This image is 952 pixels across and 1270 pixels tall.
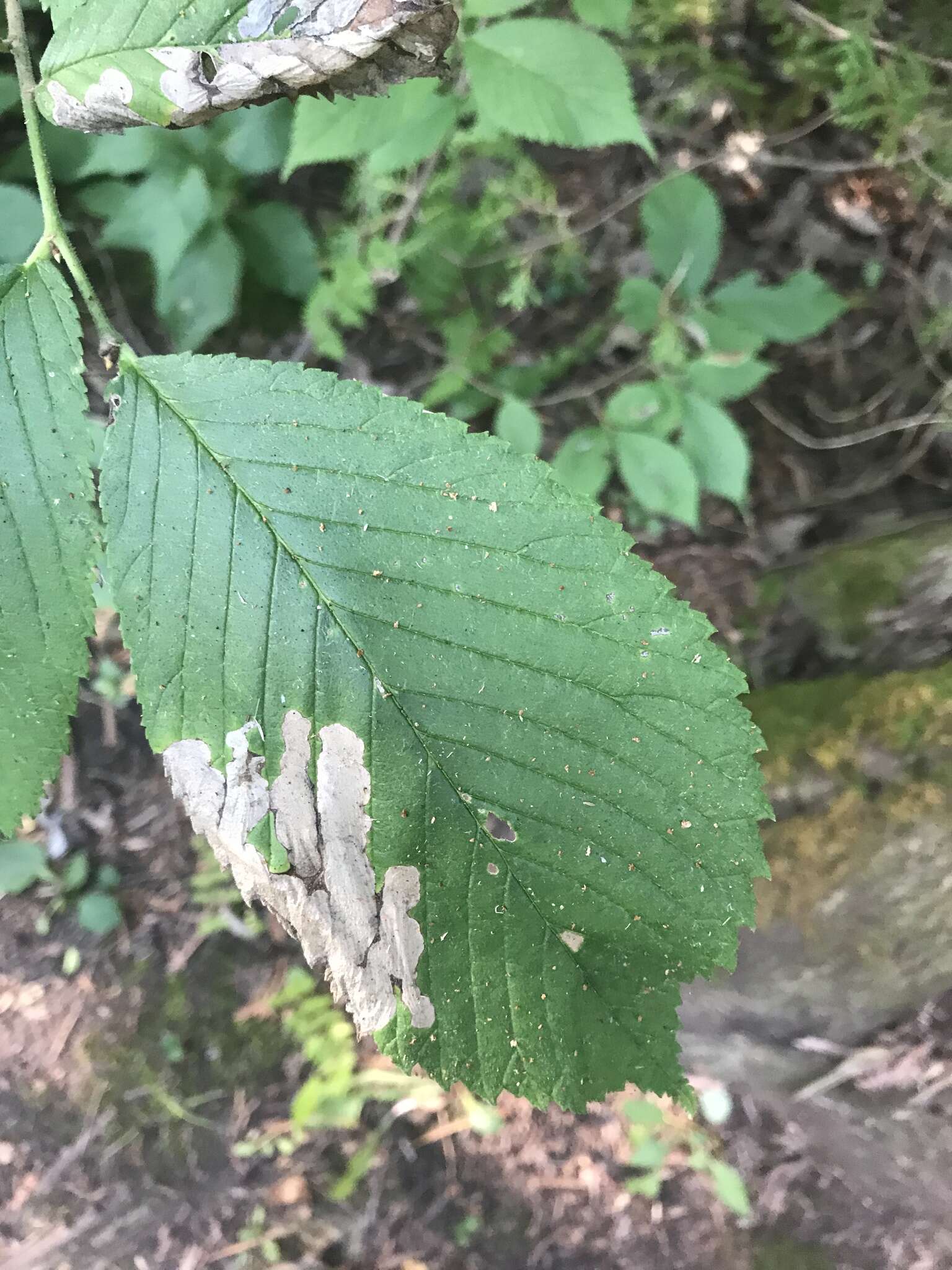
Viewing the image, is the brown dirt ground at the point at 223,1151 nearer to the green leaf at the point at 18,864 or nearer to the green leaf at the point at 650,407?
the green leaf at the point at 18,864

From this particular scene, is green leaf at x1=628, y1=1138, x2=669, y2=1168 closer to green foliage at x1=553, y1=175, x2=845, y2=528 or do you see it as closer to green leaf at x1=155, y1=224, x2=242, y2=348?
green foliage at x1=553, y1=175, x2=845, y2=528

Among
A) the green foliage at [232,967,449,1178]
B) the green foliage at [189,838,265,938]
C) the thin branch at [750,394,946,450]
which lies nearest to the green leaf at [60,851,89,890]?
the green foliage at [189,838,265,938]

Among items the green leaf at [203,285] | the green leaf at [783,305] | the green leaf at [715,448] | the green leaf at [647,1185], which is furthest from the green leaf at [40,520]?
the green leaf at [647,1185]

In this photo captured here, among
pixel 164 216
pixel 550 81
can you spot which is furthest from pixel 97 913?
pixel 550 81

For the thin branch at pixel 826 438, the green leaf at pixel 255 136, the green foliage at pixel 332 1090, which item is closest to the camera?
the green leaf at pixel 255 136

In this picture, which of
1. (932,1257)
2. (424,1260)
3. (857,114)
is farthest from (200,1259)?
(857,114)

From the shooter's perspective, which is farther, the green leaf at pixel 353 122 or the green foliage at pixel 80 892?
the green foliage at pixel 80 892

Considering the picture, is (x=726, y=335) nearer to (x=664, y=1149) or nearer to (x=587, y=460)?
(x=587, y=460)

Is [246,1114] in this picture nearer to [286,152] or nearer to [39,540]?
[39,540]
